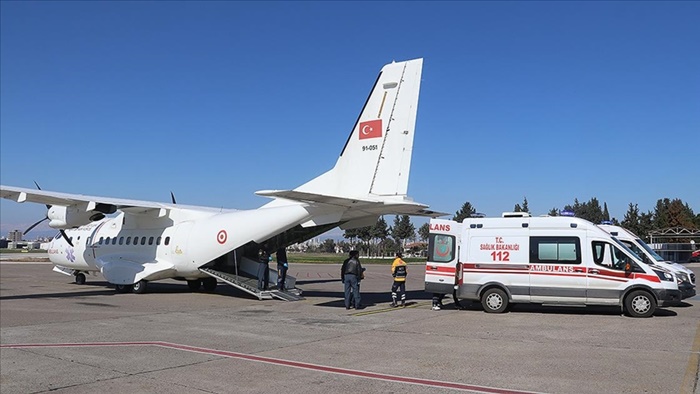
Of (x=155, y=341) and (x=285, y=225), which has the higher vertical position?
(x=285, y=225)

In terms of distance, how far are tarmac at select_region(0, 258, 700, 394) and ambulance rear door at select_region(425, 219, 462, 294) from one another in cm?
72

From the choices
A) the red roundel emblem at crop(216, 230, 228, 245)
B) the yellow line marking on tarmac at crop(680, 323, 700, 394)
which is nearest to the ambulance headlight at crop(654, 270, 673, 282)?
the yellow line marking on tarmac at crop(680, 323, 700, 394)

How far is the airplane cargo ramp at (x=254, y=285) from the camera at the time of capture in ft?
60.5

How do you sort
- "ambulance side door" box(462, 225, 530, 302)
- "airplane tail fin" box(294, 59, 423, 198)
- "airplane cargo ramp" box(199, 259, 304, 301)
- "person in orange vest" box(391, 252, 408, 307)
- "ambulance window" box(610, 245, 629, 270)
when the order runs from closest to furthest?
"ambulance window" box(610, 245, 629, 270) → "ambulance side door" box(462, 225, 530, 302) → "airplane tail fin" box(294, 59, 423, 198) → "person in orange vest" box(391, 252, 408, 307) → "airplane cargo ramp" box(199, 259, 304, 301)

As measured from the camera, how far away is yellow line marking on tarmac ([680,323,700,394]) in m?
6.95

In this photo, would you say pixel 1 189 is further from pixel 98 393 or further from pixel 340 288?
pixel 98 393

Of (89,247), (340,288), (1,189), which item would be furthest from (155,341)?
(89,247)

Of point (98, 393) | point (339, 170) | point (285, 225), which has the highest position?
point (339, 170)

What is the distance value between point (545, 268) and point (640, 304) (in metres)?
2.29

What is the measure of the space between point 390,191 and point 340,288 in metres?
8.81

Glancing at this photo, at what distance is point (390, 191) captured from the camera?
16.2 m

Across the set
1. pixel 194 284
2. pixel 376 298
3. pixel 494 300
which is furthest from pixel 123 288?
pixel 494 300

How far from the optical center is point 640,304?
547 inches

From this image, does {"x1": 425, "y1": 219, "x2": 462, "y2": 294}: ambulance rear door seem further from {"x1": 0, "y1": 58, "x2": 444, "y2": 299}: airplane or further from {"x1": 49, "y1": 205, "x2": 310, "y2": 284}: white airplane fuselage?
{"x1": 49, "y1": 205, "x2": 310, "y2": 284}: white airplane fuselage
